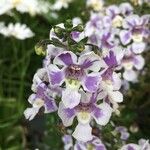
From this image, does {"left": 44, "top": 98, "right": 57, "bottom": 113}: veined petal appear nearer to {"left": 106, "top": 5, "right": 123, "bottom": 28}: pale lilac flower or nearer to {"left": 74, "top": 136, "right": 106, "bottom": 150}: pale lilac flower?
{"left": 74, "top": 136, "right": 106, "bottom": 150}: pale lilac flower

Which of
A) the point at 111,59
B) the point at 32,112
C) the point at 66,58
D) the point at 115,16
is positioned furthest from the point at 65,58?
the point at 115,16

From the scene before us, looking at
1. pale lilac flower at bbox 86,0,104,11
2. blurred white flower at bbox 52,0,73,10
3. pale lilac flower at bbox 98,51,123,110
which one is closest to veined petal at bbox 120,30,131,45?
pale lilac flower at bbox 86,0,104,11

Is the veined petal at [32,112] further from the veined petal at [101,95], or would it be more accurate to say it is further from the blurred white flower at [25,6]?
the blurred white flower at [25,6]

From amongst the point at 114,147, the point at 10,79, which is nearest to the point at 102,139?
the point at 114,147

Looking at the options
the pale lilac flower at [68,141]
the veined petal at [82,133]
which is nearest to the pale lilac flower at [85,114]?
the veined petal at [82,133]

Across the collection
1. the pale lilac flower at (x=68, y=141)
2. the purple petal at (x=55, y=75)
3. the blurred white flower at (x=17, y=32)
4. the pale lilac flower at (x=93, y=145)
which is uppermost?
the blurred white flower at (x=17, y=32)

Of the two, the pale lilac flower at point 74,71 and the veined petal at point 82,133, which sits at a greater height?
the pale lilac flower at point 74,71

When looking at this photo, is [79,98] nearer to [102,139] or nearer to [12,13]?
[102,139]
